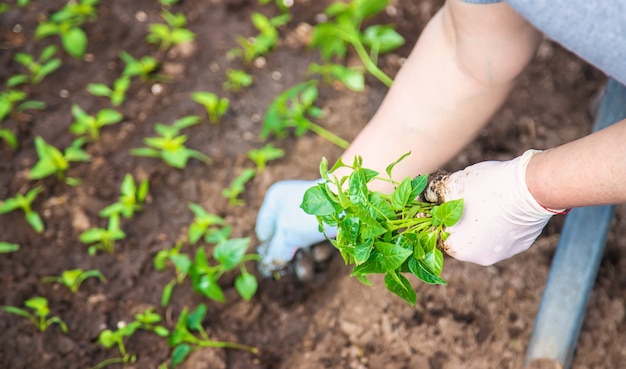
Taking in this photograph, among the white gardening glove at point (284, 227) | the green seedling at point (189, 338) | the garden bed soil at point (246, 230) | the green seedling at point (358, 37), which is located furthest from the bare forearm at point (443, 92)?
the green seedling at point (358, 37)

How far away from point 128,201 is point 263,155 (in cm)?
37

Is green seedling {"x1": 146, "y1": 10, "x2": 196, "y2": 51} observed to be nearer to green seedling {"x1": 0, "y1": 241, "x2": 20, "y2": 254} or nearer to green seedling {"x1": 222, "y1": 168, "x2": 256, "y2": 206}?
green seedling {"x1": 222, "y1": 168, "x2": 256, "y2": 206}

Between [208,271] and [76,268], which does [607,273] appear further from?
[76,268]

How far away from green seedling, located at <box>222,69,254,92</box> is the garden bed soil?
20 millimetres

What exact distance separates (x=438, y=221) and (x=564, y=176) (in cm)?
21

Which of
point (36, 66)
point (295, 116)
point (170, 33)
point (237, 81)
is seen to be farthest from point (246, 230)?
point (36, 66)

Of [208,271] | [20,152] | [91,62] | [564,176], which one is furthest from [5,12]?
[564,176]

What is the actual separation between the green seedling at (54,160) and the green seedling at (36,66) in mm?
270

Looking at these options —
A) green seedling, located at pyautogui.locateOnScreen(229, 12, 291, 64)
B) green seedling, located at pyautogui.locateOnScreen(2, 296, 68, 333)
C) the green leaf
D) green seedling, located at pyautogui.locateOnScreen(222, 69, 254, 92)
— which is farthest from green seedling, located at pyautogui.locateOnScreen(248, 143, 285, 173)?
the green leaf

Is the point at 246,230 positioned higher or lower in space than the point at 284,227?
lower

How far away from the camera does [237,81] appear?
6.48 feet

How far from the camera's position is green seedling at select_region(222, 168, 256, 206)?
1.75 meters

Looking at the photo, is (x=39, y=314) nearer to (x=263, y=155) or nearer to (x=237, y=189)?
(x=237, y=189)

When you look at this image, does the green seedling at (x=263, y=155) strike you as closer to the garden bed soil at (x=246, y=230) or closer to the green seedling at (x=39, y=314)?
the garden bed soil at (x=246, y=230)
